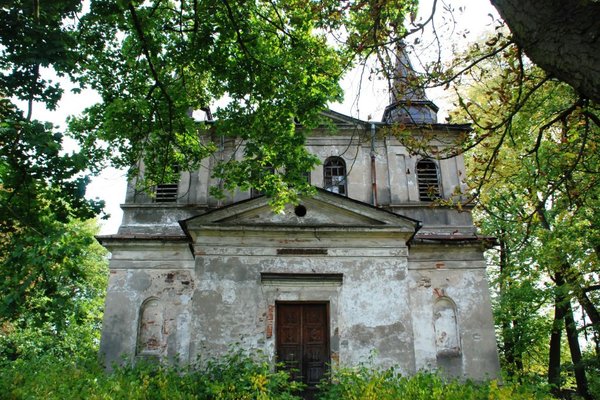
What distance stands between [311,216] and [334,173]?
312cm

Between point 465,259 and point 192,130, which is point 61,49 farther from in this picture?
point 465,259

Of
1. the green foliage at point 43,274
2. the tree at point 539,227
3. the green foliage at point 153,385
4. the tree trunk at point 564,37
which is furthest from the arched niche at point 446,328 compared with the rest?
the tree trunk at point 564,37

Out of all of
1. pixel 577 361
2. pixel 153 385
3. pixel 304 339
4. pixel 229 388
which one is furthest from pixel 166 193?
pixel 577 361

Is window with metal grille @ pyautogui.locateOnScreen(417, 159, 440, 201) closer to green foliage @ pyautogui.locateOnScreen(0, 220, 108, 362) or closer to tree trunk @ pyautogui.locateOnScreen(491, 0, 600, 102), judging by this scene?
green foliage @ pyautogui.locateOnScreen(0, 220, 108, 362)

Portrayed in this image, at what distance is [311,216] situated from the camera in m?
12.1

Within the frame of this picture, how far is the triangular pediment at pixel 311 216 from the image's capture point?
1166cm

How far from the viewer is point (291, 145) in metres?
9.26

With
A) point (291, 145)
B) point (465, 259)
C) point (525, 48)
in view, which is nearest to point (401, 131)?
point (525, 48)

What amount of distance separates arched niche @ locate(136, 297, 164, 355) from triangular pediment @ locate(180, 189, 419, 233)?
2.93 meters

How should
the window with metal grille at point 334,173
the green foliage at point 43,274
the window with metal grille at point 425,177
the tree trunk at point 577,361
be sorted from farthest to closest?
the tree trunk at point 577,361 < the window with metal grille at point 425,177 < the window with metal grille at point 334,173 < the green foliage at point 43,274

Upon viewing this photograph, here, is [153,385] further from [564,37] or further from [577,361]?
[577,361]

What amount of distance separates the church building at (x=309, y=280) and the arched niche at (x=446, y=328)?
0.09 ft

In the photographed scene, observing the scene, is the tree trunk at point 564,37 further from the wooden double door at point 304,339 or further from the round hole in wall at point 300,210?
the wooden double door at point 304,339

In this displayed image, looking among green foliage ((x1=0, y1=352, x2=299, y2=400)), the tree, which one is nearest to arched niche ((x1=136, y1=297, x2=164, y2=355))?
green foliage ((x1=0, y1=352, x2=299, y2=400))
